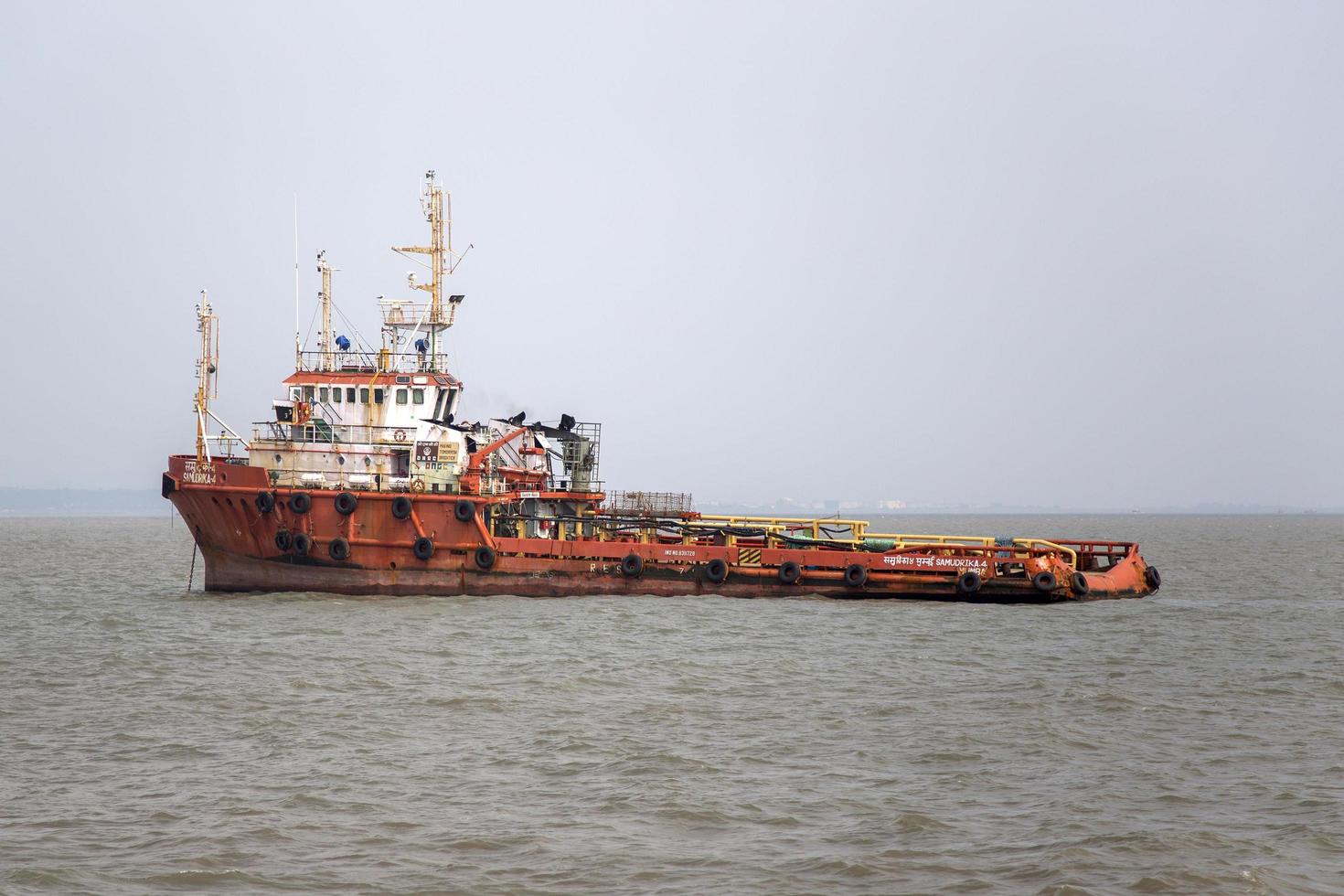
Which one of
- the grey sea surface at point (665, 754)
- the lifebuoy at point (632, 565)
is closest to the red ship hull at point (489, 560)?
the lifebuoy at point (632, 565)

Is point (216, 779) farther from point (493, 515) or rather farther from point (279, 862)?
point (493, 515)

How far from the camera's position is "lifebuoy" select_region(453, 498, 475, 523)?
99.8ft

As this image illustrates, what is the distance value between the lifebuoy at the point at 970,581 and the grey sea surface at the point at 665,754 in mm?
2884

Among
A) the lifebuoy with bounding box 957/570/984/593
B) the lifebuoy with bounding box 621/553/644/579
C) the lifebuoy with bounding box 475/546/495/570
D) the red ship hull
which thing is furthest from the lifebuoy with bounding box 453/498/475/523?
the lifebuoy with bounding box 957/570/984/593

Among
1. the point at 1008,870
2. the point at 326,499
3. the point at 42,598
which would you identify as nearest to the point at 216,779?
the point at 1008,870

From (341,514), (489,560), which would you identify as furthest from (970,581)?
(341,514)

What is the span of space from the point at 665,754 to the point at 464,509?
15.7 meters

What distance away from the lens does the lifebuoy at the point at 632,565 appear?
1241 inches

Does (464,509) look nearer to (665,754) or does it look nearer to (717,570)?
(717,570)

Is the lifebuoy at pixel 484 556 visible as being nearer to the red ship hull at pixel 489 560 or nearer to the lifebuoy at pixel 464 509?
the red ship hull at pixel 489 560

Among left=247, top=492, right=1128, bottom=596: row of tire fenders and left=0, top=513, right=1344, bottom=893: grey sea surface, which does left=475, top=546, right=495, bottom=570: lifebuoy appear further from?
left=0, top=513, right=1344, bottom=893: grey sea surface

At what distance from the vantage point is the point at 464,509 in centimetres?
3047

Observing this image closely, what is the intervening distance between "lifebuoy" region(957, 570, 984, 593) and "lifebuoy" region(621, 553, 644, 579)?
7756mm

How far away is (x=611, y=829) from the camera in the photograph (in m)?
12.8
